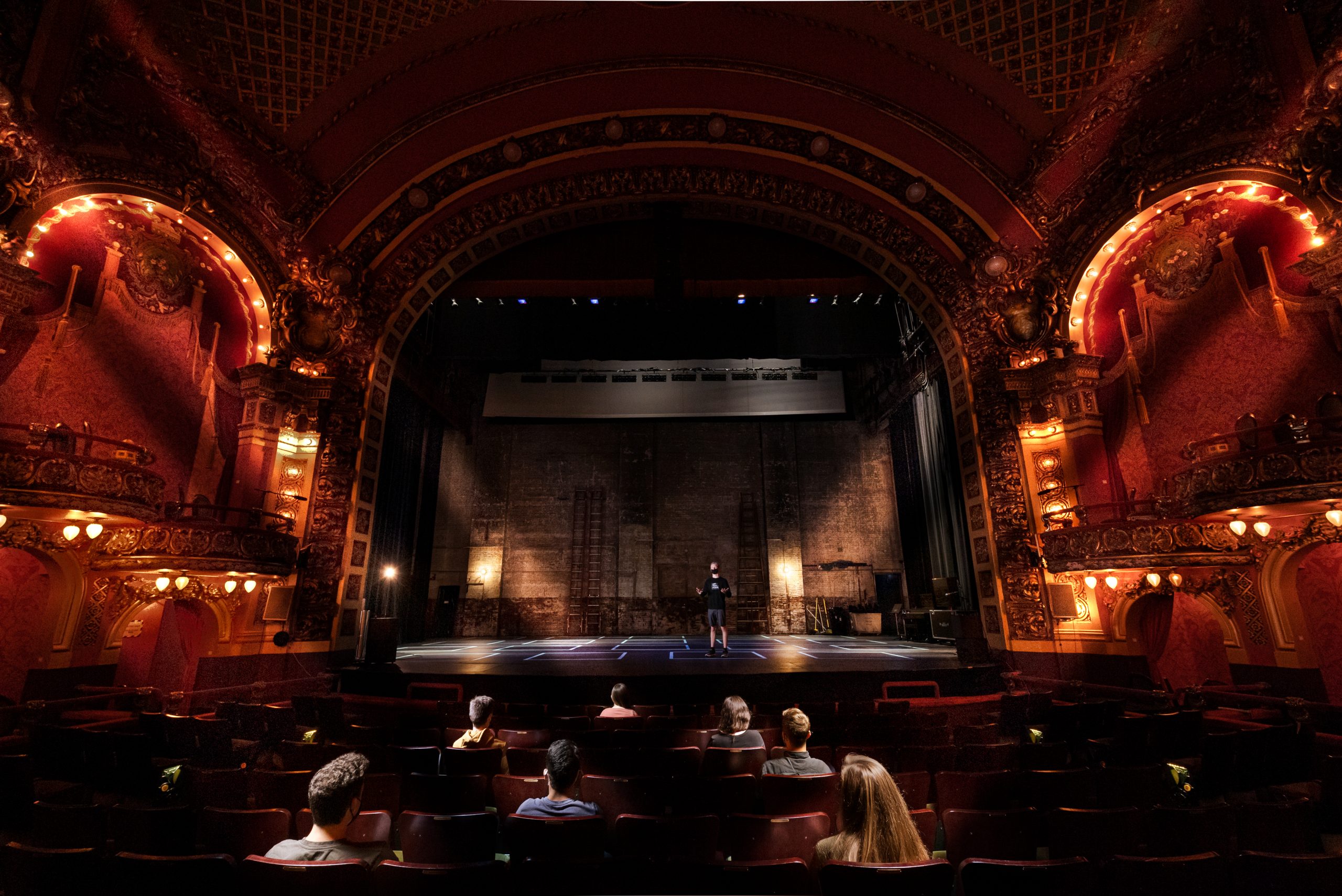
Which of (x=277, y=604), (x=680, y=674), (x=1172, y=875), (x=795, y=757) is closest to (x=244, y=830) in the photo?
(x=795, y=757)

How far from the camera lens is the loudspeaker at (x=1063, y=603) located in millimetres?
9633

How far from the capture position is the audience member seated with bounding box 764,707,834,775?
3.45m

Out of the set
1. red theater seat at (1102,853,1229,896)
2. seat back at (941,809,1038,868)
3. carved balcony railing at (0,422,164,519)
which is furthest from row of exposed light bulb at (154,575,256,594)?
red theater seat at (1102,853,1229,896)

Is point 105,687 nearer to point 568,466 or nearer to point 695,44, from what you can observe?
point 695,44

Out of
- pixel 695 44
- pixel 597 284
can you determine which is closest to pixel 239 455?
pixel 597 284

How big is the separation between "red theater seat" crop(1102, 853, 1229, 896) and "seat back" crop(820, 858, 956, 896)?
81 centimetres

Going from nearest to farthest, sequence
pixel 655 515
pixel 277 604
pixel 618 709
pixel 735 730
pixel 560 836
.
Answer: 1. pixel 560 836
2. pixel 735 730
3. pixel 618 709
4. pixel 277 604
5. pixel 655 515

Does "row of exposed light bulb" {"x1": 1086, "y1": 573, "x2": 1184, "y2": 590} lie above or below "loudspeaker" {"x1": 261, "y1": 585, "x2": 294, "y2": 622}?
above

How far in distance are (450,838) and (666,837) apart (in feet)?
3.24

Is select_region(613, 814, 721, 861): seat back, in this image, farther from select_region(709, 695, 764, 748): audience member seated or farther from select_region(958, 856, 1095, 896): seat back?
select_region(709, 695, 764, 748): audience member seated

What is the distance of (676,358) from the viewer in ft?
46.2

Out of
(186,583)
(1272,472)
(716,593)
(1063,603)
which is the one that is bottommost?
(1063,603)

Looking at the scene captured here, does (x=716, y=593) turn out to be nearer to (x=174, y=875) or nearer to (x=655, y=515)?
(x=655, y=515)

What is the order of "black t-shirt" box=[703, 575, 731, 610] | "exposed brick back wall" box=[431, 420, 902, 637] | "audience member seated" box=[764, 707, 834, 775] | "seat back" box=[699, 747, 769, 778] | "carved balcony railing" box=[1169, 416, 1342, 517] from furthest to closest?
Result: "exposed brick back wall" box=[431, 420, 902, 637], "black t-shirt" box=[703, 575, 731, 610], "carved balcony railing" box=[1169, 416, 1342, 517], "seat back" box=[699, 747, 769, 778], "audience member seated" box=[764, 707, 834, 775]
